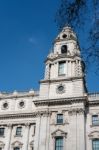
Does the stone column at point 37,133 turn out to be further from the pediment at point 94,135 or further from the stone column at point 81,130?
the pediment at point 94,135

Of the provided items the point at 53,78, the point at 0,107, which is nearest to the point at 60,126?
the point at 53,78

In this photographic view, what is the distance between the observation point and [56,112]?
45875 mm

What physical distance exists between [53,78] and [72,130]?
10.0 meters

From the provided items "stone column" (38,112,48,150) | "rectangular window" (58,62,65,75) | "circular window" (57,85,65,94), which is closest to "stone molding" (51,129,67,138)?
"stone column" (38,112,48,150)

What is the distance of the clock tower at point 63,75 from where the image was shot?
47.2 metres

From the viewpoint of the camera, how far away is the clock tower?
155 ft

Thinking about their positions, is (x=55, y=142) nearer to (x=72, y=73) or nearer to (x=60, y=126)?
(x=60, y=126)

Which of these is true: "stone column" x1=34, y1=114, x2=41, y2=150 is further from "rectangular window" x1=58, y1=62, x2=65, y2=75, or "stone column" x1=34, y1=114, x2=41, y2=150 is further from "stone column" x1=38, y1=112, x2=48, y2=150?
"rectangular window" x1=58, y1=62, x2=65, y2=75

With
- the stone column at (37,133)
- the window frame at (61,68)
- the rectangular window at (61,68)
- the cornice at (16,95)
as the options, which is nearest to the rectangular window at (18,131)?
the stone column at (37,133)

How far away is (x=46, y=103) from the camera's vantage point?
46688mm

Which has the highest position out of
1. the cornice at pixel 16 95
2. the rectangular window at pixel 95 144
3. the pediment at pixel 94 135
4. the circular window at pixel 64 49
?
the circular window at pixel 64 49

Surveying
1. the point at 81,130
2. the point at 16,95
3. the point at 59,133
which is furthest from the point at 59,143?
the point at 16,95

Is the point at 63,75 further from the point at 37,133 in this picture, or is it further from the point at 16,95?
the point at 37,133

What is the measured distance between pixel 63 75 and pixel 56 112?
22.2ft
